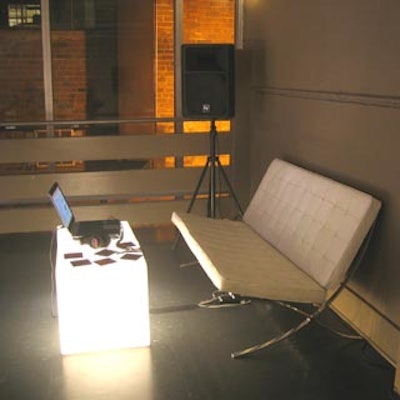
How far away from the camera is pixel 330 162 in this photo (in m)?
3.92

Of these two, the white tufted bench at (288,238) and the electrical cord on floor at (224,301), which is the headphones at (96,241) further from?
the electrical cord on floor at (224,301)

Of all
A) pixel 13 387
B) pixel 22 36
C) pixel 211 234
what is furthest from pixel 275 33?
pixel 13 387

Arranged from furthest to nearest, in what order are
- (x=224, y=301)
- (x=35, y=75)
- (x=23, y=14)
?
(x=35, y=75), (x=23, y=14), (x=224, y=301)

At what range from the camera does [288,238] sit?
150 inches

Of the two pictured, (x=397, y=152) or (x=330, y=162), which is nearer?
(x=397, y=152)

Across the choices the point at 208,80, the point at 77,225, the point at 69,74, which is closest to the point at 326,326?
the point at 77,225

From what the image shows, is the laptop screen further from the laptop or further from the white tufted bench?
the white tufted bench

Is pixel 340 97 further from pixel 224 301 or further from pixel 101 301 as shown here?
pixel 101 301

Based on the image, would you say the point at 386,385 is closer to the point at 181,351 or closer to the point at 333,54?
the point at 181,351

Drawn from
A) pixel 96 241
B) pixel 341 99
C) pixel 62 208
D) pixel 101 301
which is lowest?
pixel 101 301

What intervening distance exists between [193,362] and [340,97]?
68.9 inches

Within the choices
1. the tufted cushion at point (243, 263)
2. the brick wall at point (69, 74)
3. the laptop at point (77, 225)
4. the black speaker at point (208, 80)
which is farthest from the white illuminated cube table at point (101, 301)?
the brick wall at point (69, 74)

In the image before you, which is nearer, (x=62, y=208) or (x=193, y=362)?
(x=193, y=362)

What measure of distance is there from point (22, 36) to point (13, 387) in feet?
11.7
